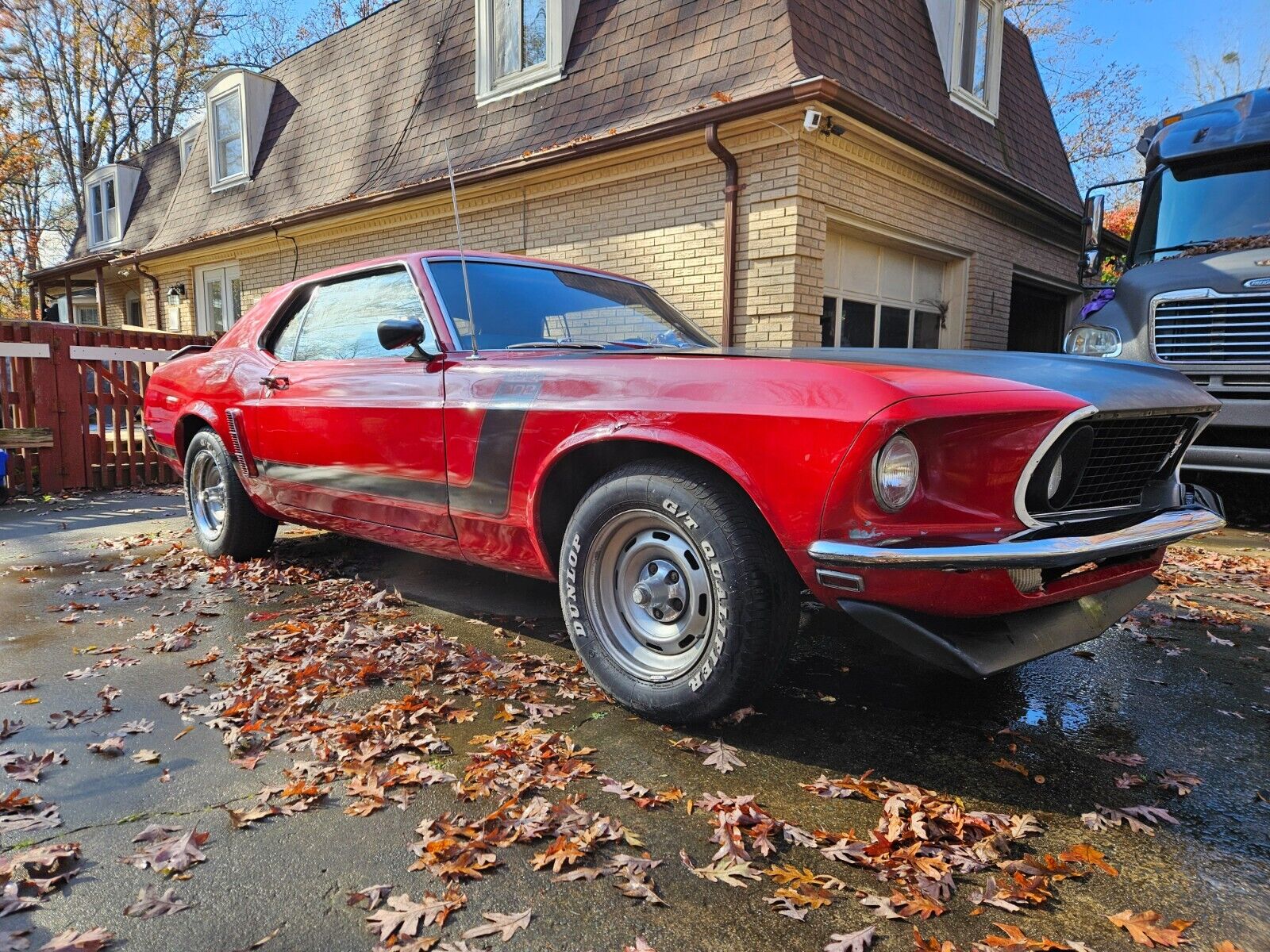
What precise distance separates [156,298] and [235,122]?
4112mm

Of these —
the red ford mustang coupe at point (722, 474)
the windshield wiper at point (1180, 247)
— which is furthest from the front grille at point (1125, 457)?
the windshield wiper at point (1180, 247)

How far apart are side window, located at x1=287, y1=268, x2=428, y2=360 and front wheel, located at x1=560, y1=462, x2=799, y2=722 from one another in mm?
1440

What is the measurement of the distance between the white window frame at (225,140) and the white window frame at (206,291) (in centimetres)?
146

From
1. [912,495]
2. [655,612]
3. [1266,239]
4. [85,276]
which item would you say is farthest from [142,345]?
[85,276]

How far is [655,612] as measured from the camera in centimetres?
260

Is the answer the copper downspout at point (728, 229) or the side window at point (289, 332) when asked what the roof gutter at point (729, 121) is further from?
the side window at point (289, 332)

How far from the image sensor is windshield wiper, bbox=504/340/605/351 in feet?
10.7

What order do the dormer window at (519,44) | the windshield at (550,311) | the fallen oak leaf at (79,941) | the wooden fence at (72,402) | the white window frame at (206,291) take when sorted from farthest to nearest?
the white window frame at (206,291) < the dormer window at (519,44) < the wooden fence at (72,402) < the windshield at (550,311) < the fallen oak leaf at (79,941)

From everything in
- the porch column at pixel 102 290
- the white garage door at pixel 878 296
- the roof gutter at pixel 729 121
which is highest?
the roof gutter at pixel 729 121

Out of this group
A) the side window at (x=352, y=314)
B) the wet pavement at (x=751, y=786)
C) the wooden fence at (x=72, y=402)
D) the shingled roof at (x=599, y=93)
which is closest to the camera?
the wet pavement at (x=751, y=786)

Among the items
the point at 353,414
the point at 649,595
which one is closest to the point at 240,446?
the point at 353,414

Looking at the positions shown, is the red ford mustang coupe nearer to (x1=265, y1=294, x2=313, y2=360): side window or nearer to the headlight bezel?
the headlight bezel

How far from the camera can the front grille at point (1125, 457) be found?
7.80 ft

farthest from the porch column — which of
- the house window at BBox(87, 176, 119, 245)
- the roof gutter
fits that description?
the roof gutter
